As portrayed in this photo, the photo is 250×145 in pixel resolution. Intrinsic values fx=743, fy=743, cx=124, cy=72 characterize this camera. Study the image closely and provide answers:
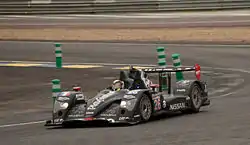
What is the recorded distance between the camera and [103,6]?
5044 cm

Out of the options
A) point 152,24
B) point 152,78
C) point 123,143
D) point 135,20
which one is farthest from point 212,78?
point 135,20

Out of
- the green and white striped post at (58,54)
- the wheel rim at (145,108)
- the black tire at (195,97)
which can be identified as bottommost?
the wheel rim at (145,108)

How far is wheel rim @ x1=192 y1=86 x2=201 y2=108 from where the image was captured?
15272 mm

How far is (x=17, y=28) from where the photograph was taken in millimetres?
42031

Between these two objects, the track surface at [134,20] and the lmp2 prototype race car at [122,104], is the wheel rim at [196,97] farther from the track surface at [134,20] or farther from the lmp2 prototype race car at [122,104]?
the track surface at [134,20]

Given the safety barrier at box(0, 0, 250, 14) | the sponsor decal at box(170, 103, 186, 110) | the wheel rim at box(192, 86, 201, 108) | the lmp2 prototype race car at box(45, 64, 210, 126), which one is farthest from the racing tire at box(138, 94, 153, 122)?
the safety barrier at box(0, 0, 250, 14)

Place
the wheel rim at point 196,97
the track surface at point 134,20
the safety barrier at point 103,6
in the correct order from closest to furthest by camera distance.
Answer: the wheel rim at point 196,97 < the track surface at point 134,20 < the safety barrier at point 103,6

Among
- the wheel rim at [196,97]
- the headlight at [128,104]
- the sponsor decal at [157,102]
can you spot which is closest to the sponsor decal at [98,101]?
the headlight at [128,104]

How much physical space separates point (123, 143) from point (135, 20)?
34.4 meters

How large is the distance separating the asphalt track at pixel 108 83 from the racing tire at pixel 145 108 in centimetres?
16

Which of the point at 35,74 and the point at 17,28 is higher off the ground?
the point at 17,28

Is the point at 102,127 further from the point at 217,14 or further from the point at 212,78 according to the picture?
the point at 217,14

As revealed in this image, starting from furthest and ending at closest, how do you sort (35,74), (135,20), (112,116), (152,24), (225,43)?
(135,20) → (152,24) → (225,43) → (35,74) → (112,116)

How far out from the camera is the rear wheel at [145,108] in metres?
13.5
